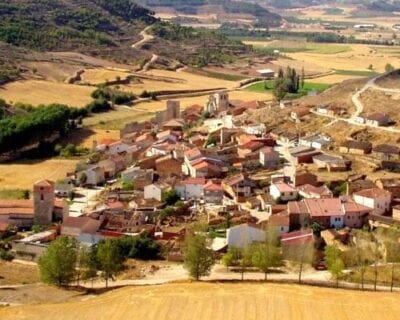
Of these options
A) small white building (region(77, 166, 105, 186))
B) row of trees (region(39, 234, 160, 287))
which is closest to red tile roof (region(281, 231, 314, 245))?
row of trees (region(39, 234, 160, 287))

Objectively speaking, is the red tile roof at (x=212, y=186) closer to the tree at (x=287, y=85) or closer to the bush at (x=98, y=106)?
the tree at (x=287, y=85)

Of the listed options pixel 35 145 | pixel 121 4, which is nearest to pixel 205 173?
pixel 35 145

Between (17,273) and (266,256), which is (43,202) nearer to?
(17,273)

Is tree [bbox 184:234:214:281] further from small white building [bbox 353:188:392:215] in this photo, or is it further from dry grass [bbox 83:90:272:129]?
dry grass [bbox 83:90:272:129]

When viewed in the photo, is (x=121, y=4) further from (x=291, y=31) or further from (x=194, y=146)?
(x=194, y=146)

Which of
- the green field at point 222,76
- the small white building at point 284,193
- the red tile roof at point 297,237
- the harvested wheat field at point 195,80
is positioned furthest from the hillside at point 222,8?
the red tile roof at point 297,237

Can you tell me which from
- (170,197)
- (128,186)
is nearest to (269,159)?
(170,197)
